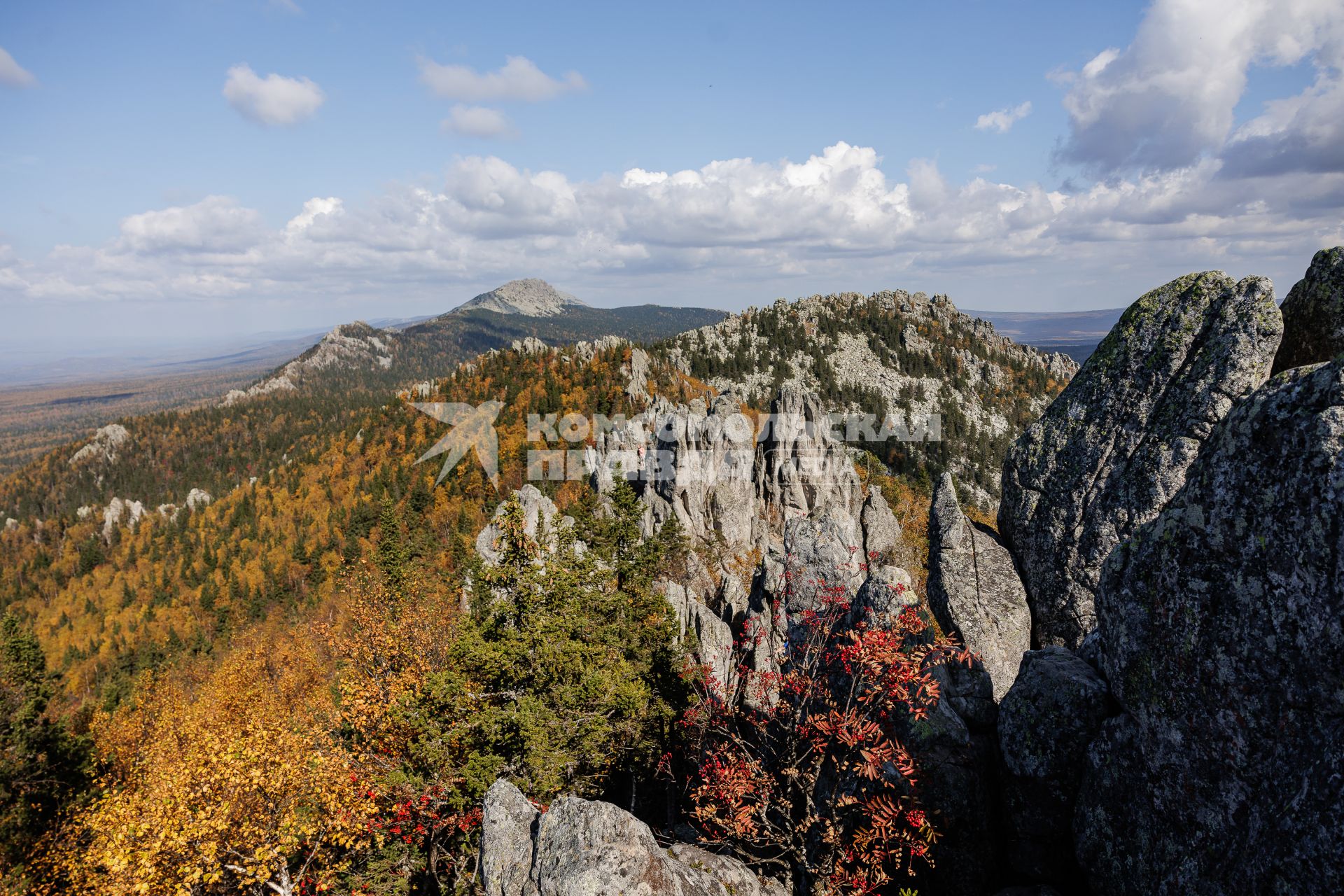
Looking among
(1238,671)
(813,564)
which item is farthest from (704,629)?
(1238,671)

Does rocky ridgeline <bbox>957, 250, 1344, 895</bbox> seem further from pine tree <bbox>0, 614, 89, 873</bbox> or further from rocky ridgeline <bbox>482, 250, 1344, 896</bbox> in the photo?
pine tree <bbox>0, 614, 89, 873</bbox>

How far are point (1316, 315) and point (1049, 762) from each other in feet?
34.4

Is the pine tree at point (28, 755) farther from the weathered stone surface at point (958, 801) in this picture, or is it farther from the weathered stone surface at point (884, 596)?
the weathered stone surface at point (958, 801)

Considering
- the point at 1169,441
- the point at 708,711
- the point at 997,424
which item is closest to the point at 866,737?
the point at 708,711

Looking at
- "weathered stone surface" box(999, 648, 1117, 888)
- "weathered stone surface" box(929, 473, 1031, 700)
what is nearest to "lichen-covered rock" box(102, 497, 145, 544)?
"weathered stone surface" box(929, 473, 1031, 700)

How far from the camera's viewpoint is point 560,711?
61.8 feet

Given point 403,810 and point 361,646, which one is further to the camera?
point 361,646

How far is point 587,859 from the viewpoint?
10.2m

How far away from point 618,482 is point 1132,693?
107ft

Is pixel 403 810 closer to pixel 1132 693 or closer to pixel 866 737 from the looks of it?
pixel 866 737

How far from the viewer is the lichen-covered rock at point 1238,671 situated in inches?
268

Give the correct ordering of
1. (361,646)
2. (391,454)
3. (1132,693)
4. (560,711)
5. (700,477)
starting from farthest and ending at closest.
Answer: (391,454) → (700,477) → (361,646) → (560,711) → (1132,693)

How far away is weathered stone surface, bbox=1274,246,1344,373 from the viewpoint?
11008 mm

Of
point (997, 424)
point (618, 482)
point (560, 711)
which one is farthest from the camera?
point (997, 424)
